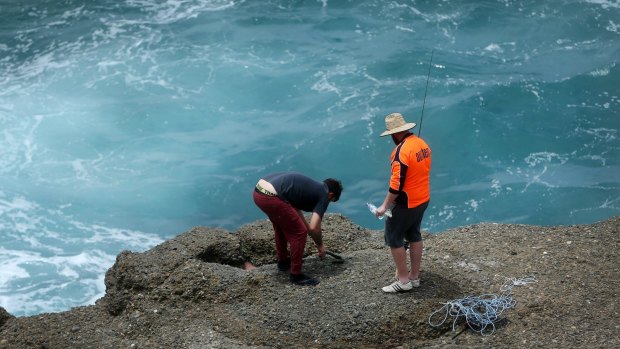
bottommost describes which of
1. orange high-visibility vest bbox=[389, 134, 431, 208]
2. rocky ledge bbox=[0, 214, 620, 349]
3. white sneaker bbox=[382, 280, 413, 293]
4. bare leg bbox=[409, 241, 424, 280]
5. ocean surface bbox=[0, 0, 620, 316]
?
ocean surface bbox=[0, 0, 620, 316]

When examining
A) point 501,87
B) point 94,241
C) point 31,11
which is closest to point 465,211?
point 501,87

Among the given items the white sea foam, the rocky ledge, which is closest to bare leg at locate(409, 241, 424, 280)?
the rocky ledge

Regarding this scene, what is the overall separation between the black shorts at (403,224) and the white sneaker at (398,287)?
0.41m

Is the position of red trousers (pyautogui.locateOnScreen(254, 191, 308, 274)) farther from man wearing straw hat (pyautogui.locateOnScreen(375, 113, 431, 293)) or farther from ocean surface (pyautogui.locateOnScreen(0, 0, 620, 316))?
ocean surface (pyautogui.locateOnScreen(0, 0, 620, 316))

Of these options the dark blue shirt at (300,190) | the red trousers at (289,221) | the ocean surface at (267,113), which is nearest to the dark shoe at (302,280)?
the red trousers at (289,221)

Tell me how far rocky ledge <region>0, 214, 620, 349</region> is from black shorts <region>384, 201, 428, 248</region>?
22.9 inches

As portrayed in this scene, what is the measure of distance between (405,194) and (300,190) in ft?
3.74

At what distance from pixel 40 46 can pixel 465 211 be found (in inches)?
460

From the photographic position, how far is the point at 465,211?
1565 centimetres

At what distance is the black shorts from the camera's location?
26.0ft

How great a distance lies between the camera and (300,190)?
838 cm

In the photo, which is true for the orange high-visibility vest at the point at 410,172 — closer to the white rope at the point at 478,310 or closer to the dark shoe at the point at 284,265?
the white rope at the point at 478,310

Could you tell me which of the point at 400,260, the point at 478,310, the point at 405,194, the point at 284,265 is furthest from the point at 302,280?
the point at 478,310

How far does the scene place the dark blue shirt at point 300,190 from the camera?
837 centimetres
